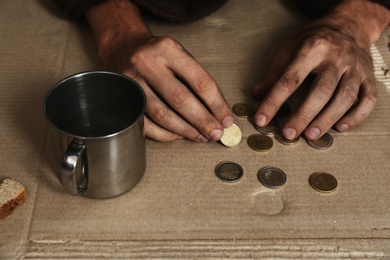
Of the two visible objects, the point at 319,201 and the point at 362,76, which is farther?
the point at 362,76

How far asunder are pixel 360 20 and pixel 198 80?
520 mm

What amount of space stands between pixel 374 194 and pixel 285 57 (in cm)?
36

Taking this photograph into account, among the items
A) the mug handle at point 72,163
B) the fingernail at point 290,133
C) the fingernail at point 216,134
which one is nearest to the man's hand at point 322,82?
the fingernail at point 290,133

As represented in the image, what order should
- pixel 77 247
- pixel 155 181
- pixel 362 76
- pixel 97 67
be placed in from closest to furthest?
pixel 77 247 → pixel 155 181 → pixel 362 76 → pixel 97 67

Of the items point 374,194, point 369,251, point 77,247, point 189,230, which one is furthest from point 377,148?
point 77,247

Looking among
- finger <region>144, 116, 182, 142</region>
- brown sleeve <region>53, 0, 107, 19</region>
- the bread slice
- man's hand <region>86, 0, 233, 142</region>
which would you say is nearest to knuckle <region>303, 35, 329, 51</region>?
man's hand <region>86, 0, 233, 142</region>

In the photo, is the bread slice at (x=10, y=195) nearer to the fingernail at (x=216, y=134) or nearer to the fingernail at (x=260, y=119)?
the fingernail at (x=216, y=134)

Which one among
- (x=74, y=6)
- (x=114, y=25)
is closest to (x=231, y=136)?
(x=114, y=25)

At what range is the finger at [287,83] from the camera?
97 cm

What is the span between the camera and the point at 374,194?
2.89 ft

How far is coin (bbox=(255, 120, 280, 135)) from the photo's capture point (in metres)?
0.99

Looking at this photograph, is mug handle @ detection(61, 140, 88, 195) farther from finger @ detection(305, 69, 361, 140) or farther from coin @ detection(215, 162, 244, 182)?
finger @ detection(305, 69, 361, 140)

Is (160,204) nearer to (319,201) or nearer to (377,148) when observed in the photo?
(319,201)

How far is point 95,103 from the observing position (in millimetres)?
883
